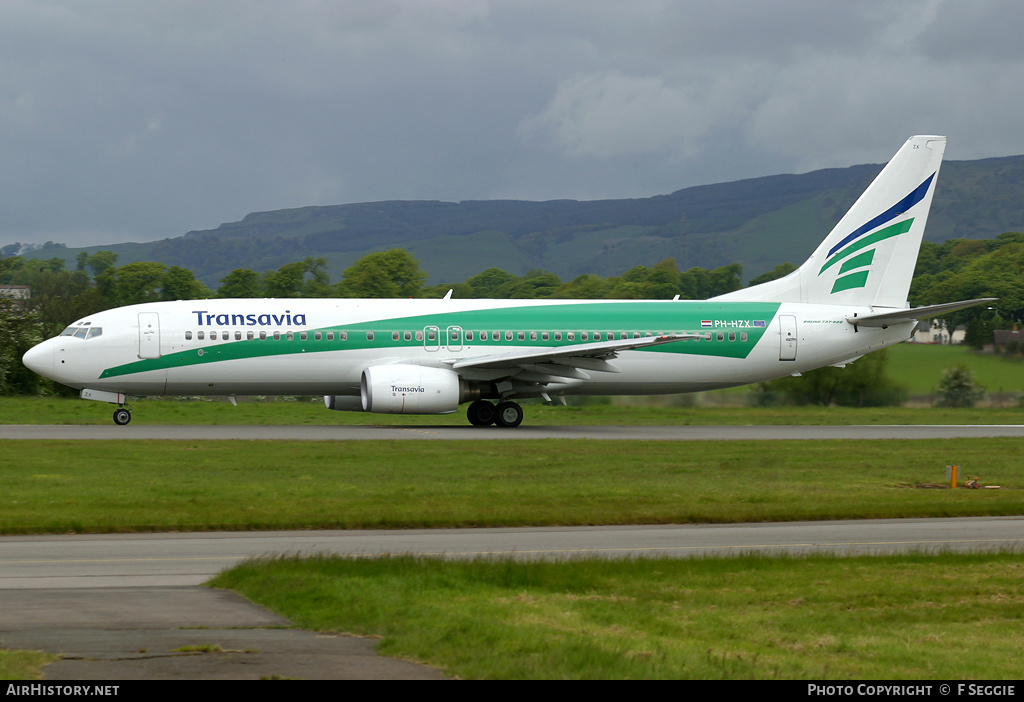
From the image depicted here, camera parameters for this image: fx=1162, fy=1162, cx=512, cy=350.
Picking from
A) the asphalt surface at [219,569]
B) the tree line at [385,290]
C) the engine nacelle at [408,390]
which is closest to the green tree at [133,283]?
the tree line at [385,290]

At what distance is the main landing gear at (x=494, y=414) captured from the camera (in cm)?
3838

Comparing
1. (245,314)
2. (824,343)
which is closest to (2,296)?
(245,314)

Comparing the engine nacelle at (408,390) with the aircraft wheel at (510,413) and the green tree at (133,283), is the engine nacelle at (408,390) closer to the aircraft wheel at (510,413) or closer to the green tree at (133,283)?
the aircraft wheel at (510,413)

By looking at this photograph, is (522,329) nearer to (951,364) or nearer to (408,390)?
(408,390)

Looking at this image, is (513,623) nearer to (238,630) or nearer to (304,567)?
(238,630)

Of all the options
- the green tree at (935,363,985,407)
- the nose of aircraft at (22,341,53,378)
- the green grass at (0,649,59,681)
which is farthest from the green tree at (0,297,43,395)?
the green grass at (0,649,59,681)

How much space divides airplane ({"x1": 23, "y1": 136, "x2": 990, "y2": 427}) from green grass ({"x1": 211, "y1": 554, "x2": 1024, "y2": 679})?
71.7 ft

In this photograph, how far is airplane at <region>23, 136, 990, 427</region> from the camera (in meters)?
35.8

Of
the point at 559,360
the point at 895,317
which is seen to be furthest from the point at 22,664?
the point at 895,317

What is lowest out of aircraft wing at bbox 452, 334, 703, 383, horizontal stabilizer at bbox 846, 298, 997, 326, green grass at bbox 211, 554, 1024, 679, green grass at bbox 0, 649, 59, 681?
green grass at bbox 211, 554, 1024, 679

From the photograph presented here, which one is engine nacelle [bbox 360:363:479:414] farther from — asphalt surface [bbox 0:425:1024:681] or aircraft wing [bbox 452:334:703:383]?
asphalt surface [bbox 0:425:1024:681]

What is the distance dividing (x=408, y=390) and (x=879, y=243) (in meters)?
18.3

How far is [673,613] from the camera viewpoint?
1167cm
